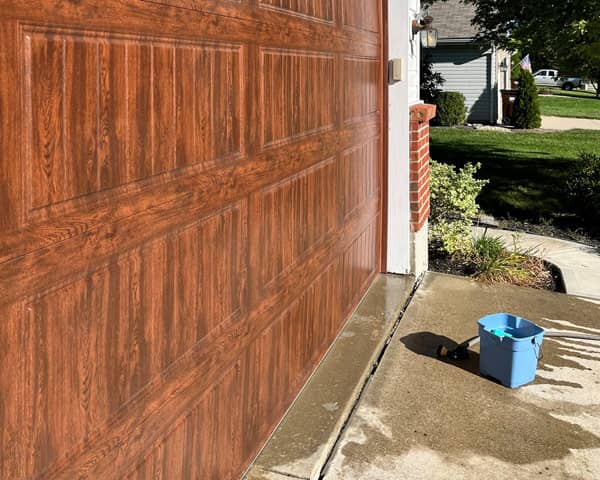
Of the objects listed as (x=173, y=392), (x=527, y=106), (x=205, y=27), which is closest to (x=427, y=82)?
(x=527, y=106)

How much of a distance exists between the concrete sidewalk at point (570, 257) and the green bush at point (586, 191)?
1156 mm

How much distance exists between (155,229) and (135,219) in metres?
0.15

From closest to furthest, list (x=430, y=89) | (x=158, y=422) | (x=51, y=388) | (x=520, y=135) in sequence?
1. (x=51, y=388)
2. (x=158, y=422)
3. (x=520, y=135)
4. (x=430, y=89)

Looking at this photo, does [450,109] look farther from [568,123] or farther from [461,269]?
[461,269]

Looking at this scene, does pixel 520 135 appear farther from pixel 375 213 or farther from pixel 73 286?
pixel 73 286

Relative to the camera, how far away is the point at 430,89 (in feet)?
73.2

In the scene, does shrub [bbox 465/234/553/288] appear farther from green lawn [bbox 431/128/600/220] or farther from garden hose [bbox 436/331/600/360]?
green lawn [bbox 431/128/600/220]

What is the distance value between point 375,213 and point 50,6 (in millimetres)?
4608

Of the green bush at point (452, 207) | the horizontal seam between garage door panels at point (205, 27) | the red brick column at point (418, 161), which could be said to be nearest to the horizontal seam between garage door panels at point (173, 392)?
the horizontal seam between garage door panels at point (205, 27)

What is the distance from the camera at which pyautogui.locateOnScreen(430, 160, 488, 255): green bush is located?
752cm

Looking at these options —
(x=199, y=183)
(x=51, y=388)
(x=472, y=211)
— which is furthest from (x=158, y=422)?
(x=472, y=211)

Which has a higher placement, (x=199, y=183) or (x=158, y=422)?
(x=199, y=183)

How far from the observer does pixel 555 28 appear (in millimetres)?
10906

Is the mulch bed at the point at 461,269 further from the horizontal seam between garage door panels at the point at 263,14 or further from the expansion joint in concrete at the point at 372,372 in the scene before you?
the horizontal seam between garage door panels at the point at 263,14
